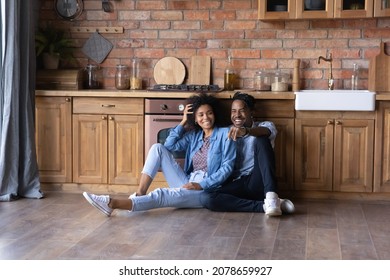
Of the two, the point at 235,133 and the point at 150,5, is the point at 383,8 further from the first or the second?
the point at 150,5

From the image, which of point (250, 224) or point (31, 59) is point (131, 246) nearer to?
point (250, 224)

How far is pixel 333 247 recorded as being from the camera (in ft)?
14.1

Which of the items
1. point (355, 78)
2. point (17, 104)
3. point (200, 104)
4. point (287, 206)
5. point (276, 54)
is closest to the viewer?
point (287, 206)

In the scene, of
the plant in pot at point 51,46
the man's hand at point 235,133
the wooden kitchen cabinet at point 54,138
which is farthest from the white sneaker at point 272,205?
the plant in pot at point 51,46

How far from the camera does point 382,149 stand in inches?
226

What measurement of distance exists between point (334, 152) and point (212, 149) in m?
1.04

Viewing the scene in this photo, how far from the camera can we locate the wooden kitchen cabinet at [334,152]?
5766mm

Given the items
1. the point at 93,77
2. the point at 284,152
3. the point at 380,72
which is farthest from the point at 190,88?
the point at 380,72

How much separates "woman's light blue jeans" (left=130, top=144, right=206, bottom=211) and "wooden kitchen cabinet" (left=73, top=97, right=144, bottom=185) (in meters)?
0.52

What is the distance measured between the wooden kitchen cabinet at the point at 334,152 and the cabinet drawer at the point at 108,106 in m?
1.27

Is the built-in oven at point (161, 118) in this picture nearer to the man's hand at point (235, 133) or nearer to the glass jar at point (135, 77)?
the glass jar at point (135, 77)

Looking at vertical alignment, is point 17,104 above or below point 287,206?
above

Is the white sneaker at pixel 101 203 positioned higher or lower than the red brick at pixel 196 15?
lower
